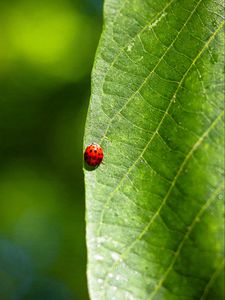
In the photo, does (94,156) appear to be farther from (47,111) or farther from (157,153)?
(47,111)

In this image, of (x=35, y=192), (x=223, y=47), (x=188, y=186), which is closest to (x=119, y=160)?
(x=188, y=186)

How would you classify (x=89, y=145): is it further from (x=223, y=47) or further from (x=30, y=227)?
(x=30, y=227)

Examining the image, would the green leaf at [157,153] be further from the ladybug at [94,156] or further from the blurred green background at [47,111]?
the blurred green background at [47,111]

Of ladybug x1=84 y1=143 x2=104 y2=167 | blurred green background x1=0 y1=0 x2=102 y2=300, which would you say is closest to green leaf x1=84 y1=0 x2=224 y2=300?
ladybug x1=84 y1=143 x2=104 y2=167

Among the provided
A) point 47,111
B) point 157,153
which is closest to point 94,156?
point 157,153

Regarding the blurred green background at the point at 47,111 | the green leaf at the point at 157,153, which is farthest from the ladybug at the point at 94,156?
the blurred green background at the point at 47,111
